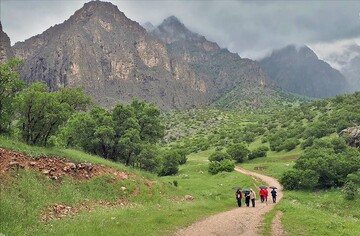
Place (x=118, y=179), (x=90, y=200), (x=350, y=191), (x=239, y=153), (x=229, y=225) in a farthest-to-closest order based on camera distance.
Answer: (x=239, y=153) < (x=350, y=191) < (x=118, y=179) < (x=90, y=200) < (x=229, y=225)

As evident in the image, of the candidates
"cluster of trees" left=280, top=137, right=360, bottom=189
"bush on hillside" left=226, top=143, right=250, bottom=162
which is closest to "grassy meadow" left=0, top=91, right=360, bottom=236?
"cluster of trees" left=280, top=137, right=360, bottom=189

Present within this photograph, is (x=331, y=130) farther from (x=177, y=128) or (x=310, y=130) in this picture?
(x=177, y=128)

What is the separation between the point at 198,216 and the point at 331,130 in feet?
218

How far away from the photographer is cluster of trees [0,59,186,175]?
3862 cm

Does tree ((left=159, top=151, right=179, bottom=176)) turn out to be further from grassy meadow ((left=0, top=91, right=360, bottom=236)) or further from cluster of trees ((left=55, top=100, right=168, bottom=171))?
grassy meadow ((left=0, top=91, right=360, bottom=236))

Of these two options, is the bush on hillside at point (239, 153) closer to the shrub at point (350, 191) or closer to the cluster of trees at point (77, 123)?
the cluster of trees at point (77, 123)

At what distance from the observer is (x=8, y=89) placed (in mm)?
38344

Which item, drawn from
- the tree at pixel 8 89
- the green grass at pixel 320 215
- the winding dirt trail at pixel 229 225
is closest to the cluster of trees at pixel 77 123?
the tree at pixel 8 89

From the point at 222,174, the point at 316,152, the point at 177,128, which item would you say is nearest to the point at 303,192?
the point at 316,152

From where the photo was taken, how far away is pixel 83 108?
177ft

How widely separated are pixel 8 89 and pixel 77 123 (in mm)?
19145

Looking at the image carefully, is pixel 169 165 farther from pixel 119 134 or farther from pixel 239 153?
pixel 119 134

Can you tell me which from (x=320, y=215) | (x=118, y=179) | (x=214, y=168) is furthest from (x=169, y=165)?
(x=320, y=215)

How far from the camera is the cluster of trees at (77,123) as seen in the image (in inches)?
1521
